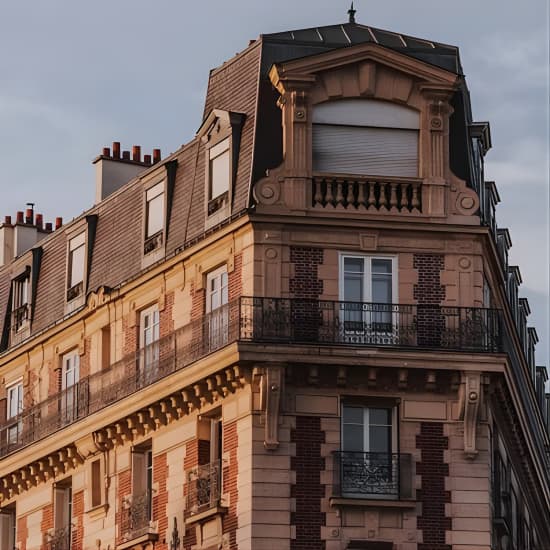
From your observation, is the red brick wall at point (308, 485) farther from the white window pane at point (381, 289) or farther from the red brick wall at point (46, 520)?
the red brick wall at point (46, 520)

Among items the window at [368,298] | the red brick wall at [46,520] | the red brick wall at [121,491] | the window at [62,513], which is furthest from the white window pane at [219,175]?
the red brick wall at [46,520]

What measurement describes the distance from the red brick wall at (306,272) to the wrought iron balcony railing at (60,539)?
9378 millimetres

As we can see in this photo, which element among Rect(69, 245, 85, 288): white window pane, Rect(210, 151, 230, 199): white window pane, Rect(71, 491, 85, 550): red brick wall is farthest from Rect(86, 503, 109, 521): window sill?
Rect(210, 151, 230, 199): white window pane

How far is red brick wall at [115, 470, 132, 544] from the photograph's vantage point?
5312cm

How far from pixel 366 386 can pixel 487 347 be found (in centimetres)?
264

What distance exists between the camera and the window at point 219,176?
51.7 meters

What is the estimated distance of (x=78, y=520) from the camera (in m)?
55.4

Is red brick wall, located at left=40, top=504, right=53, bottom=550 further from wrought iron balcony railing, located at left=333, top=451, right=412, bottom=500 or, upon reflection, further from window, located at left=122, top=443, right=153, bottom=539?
wrought iron balcony railing, located at left=333, top=451, right=412, bottom=500

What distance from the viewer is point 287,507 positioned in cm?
4844

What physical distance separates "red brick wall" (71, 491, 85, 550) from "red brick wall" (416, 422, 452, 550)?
9.50 metres

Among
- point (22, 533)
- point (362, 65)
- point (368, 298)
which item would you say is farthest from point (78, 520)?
point (362, 65)

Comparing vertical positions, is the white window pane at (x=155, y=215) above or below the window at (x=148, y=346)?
above

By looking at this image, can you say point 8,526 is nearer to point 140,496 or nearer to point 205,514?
point 140,496

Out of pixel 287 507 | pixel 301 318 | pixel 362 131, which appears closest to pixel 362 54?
pixel 362 131
